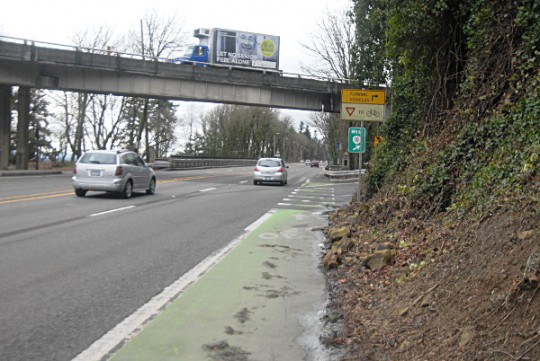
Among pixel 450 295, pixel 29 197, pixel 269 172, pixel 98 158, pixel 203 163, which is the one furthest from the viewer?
pixel 203 163

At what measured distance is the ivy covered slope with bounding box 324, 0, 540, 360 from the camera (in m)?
3.96

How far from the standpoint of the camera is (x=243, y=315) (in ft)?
18.5

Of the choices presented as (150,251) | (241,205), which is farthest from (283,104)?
(150,251)

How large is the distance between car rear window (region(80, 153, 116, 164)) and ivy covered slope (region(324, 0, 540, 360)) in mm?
9050

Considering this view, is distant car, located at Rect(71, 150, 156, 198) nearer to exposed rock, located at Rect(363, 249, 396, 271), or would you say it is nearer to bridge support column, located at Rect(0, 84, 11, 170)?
exposed rock, located at Rect(363, 249, 396, 271)

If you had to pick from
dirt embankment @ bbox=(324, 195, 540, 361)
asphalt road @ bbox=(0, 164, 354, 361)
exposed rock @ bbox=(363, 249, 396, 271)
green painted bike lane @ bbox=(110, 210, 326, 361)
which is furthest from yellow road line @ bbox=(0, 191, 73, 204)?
exposed rock @ bbox=(363, 249, 396, 271)

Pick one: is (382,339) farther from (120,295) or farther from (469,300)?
(120,295)

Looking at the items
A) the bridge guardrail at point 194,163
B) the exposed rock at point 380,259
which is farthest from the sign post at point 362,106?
the bridge guardrail at point 194,163

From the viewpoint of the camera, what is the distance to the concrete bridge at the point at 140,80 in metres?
33.9

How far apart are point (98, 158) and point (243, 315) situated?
44.9 feet

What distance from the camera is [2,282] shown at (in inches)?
256

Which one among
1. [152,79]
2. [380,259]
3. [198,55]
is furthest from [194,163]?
[380,259]

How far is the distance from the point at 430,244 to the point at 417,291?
4.71 ft

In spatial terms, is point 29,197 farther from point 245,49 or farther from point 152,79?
point 245,49
